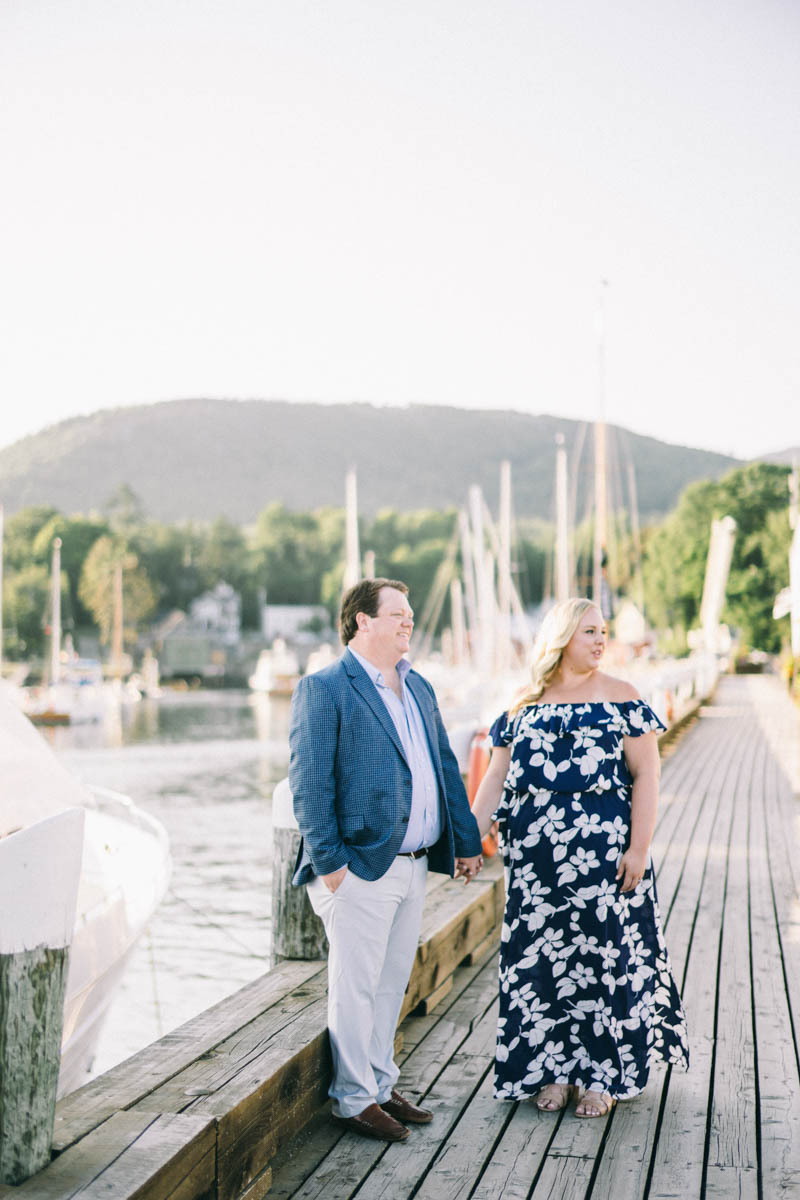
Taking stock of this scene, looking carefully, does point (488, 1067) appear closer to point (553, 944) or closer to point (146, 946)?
point (553, 944)

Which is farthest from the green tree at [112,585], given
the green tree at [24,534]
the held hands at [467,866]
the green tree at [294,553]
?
the held hands at [467,866]

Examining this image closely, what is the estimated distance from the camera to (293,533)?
161 metres

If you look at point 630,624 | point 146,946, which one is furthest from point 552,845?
point 630,624

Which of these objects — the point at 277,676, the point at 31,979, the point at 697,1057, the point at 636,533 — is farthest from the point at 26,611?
the point at 31,979

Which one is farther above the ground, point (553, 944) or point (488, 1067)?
point (553, 944)

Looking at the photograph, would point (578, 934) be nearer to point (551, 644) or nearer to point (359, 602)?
point (551, 644)

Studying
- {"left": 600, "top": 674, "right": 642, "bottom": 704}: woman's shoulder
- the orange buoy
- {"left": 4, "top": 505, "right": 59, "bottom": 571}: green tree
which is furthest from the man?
{"left": 4, "top": 505, "right": 59, "bottom": 571}: green tree

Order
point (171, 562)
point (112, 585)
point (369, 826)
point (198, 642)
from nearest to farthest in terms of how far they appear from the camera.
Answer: point (369, 826), point (112, 585), point (198, 642), point (171, 562)

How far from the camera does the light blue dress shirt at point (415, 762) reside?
3.63 metres

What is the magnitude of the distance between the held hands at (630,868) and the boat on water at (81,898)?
309 cm

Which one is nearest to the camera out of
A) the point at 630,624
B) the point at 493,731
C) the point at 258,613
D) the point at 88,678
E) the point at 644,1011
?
the point at 644,1011

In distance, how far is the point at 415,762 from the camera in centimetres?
367

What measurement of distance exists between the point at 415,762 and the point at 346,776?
26 cm

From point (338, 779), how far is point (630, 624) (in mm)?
29370
